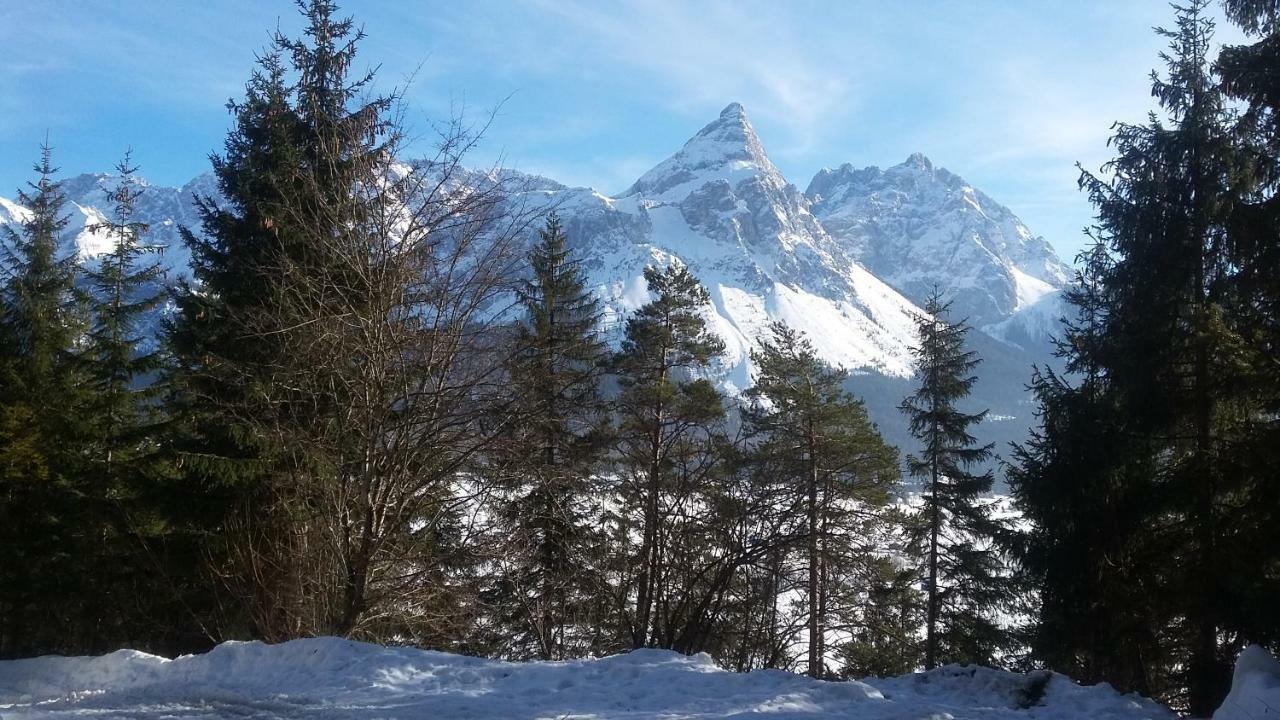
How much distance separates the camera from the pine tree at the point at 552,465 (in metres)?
8.69

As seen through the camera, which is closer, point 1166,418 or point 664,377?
point 1166,418

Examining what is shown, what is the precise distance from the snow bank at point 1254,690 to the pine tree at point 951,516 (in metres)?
11.9

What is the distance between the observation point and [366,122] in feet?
30.6

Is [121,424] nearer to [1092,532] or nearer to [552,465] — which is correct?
[552,465]

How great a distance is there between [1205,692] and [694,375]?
1245cm

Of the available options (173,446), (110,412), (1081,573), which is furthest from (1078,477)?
(110,412)

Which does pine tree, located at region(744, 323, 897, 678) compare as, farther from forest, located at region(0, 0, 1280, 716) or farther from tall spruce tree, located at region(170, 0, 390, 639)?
tall spruce tree, located at region(170, 0, 390, 639)

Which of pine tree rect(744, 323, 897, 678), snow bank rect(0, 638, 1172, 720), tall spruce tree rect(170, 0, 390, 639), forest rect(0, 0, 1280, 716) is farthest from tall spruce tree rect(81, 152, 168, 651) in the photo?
Result: pine tree rect(744, 323, 897, 678)

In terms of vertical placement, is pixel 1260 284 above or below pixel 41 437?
above

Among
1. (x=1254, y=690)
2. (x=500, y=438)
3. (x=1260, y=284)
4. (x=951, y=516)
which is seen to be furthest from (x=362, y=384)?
(x=951, y=516)

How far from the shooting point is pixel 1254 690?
17.5ft

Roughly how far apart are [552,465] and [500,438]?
1592 mm

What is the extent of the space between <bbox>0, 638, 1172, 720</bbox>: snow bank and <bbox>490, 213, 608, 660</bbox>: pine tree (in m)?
2.57

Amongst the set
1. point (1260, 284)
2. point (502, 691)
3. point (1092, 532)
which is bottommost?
point (502, 691)
